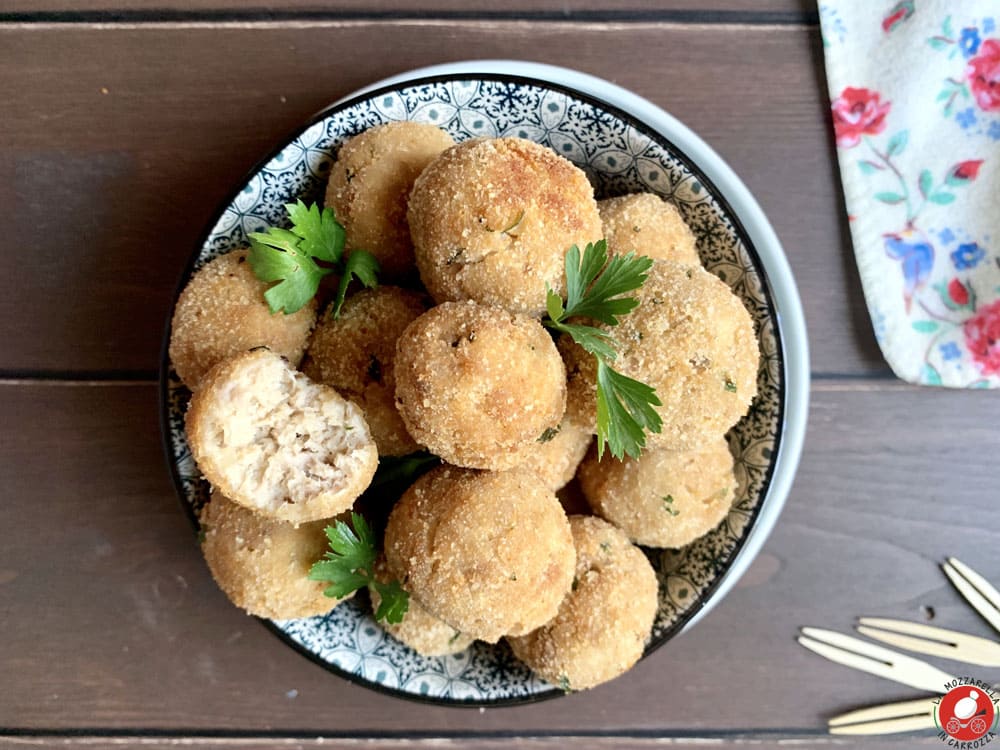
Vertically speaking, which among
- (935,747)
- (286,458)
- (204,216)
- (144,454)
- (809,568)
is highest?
(204,216)

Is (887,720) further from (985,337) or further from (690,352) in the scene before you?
(690,352)

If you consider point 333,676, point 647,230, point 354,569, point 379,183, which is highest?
point 379,183

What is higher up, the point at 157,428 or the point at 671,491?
the point at 157,428

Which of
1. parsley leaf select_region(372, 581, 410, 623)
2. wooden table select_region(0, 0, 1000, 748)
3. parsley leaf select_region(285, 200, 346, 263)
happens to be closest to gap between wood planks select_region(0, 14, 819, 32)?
wooden table select_region(0, 0, 1000, 748)

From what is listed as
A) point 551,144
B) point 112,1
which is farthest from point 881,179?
point 112,1

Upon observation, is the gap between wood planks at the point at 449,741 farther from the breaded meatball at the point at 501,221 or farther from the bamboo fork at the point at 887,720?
the breaded meatball at the point at 501,221

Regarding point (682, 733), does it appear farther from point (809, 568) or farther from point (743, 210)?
point (743, 210)

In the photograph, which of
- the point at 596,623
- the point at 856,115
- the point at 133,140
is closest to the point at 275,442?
the point at 596,623

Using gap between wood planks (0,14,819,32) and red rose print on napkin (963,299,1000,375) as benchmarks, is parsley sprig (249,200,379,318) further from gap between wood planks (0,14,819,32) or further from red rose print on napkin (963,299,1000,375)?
red rose print on napkin (963,299,1000,375)
